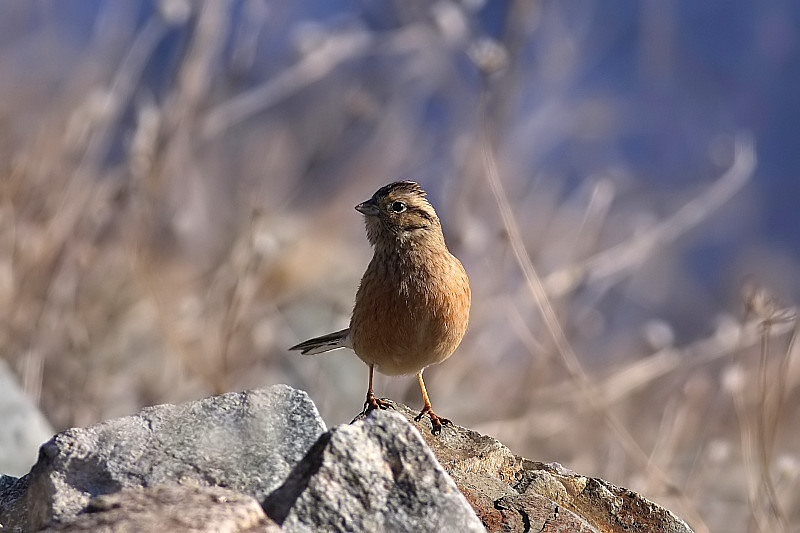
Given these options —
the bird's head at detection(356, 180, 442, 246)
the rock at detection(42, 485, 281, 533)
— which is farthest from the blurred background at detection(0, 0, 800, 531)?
the rock at detection(42, 485, 281, 533)

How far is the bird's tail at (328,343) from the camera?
506 cm

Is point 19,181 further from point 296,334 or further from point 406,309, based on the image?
point 406,309

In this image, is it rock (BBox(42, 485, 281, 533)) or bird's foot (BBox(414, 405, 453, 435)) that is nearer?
rock (BBox(42, 485, 281, 533))

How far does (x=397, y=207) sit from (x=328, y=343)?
73 cm

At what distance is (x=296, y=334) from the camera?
9.15m

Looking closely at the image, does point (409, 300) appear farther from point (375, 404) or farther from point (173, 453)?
point (173, 453)

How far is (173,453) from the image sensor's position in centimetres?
306

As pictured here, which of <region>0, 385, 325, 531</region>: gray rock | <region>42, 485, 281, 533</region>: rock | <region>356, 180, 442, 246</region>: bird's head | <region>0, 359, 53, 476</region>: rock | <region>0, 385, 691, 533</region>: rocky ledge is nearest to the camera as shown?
<region>42, 485, 281, 533</region>: rock

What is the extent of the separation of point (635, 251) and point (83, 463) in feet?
12.8

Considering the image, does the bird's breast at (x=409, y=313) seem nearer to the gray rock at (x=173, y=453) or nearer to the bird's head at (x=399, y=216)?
the bird's head at (x=399, y=216)

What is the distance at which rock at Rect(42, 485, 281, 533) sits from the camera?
2.32 m

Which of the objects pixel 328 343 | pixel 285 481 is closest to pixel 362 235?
pixel 328 343

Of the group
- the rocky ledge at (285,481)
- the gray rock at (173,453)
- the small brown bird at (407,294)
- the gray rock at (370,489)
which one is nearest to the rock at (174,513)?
the rocky ledge at (285,481)

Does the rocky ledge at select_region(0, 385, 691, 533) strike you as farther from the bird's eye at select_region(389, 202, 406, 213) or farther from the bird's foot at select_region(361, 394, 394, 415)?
the bird's eye at select_region(389, 202, 406, 213)
